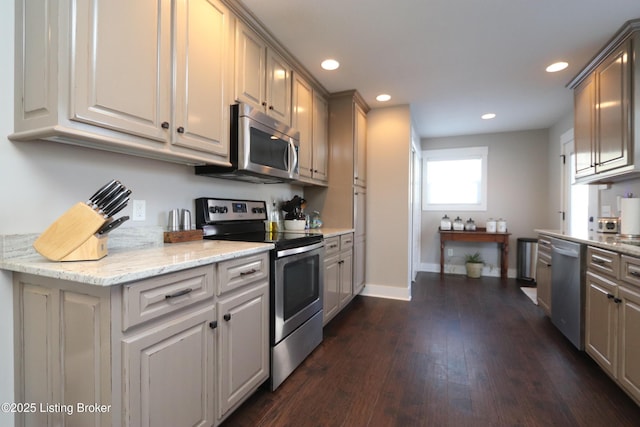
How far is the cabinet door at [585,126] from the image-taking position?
265 cm

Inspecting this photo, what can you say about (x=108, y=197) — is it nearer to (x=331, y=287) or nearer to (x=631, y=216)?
(x=331, y=287)

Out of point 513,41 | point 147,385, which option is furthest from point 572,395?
point 513,41

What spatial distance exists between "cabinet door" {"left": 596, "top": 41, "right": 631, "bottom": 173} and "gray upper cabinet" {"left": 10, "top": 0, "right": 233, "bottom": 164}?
287 centimetres

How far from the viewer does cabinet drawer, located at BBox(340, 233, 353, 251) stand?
303cm

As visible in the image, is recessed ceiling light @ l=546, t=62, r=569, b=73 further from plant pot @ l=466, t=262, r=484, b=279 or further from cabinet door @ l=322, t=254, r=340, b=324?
plant pot @ l=466, t=262, r=484, b=279

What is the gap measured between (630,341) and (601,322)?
13.2 inches

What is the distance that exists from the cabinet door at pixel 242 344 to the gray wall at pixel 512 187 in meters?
4.44

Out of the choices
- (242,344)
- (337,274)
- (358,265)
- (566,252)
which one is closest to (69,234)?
(242,344)

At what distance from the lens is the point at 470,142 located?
205 inches

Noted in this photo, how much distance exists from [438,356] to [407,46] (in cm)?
244

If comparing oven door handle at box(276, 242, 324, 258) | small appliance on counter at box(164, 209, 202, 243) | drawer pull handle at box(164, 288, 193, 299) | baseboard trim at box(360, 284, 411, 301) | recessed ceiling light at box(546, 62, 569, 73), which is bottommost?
baseboard trim at box(360, 284, 411, 301)

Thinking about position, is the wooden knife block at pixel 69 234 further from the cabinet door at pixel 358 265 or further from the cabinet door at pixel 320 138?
the cabinet door at pixel 358 265

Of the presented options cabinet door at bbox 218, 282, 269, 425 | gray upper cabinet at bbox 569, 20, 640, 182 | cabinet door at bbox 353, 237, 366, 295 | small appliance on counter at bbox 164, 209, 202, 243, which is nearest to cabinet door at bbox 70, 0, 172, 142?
small appliance on counter at bbox 164, 209, 202, 243

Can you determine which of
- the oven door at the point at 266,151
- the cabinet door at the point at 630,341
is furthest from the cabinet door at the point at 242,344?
the cabinet door at the point at 630,341
